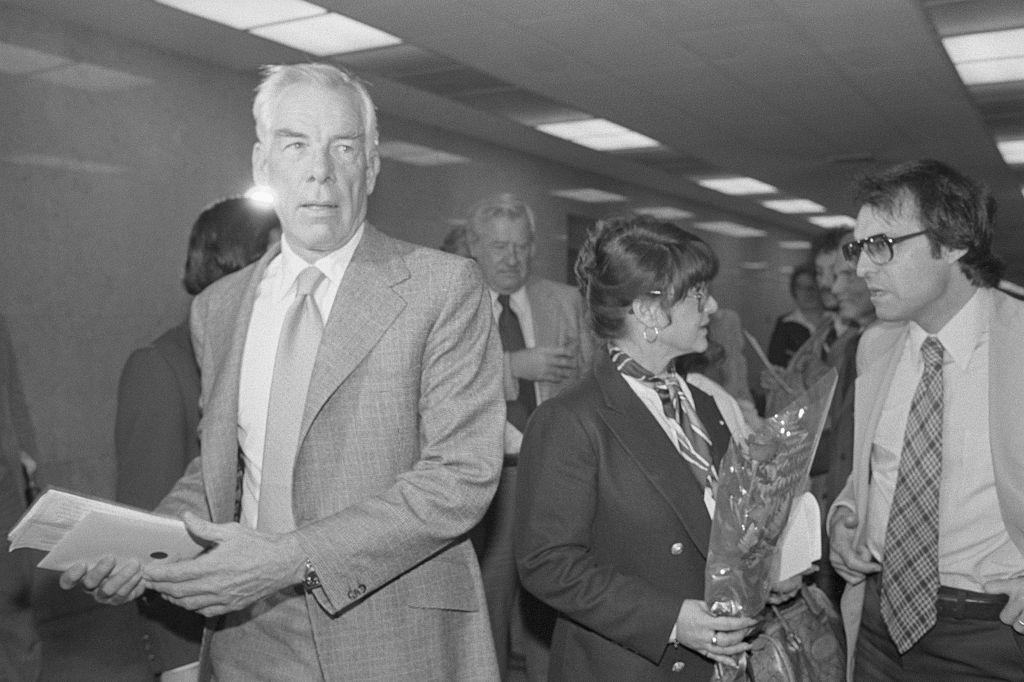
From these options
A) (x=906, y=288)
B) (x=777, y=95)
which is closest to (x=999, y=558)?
(x=906, y=288)

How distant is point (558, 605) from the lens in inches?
77.6

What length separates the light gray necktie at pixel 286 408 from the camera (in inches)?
64.6

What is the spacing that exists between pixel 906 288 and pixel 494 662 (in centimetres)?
126

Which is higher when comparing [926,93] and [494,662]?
[926,93]

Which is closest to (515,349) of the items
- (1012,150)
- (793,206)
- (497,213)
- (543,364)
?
(543,364)

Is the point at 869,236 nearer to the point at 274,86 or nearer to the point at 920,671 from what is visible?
the point at 920,671

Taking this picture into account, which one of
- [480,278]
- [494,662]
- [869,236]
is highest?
[869,236]

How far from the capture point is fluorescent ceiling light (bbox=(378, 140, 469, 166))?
8914mm

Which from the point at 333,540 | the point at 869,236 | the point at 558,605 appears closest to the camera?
the point at 333,540

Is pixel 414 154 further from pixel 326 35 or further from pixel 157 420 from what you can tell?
pixel 157 420

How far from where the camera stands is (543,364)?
12.8ft

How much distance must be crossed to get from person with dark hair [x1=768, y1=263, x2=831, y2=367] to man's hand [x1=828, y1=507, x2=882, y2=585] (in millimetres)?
4040

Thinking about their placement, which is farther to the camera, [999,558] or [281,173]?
[999,558]

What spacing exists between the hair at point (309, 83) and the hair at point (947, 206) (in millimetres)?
1254
